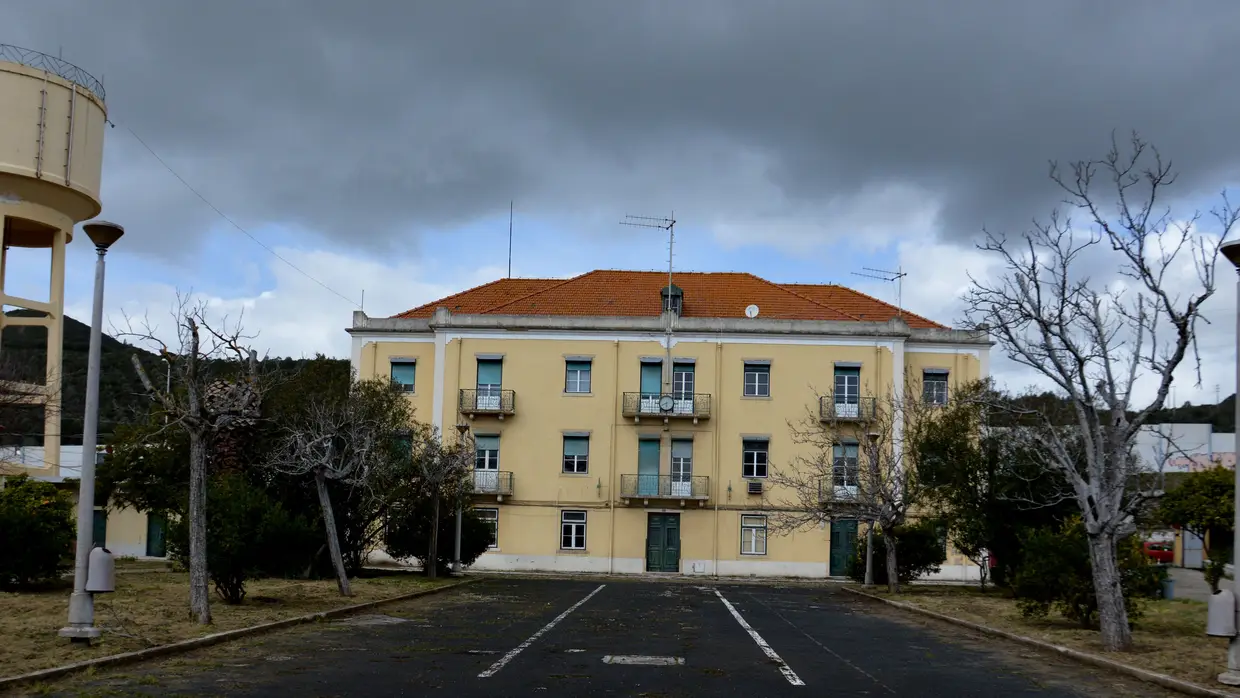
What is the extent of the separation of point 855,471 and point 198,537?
69.2 ft

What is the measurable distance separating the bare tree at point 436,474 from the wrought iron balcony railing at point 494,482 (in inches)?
383

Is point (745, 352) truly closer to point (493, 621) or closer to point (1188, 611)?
point (1188, 611)

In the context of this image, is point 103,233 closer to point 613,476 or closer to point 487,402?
point 487,402

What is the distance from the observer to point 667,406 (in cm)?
4494

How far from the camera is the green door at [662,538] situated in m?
45.3

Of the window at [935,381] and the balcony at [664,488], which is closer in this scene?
the balcony at [664,488]

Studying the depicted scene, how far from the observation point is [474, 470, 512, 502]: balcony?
45.0 metres

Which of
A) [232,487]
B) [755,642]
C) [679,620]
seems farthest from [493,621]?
[232,487]

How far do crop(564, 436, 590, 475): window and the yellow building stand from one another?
0.06 meters

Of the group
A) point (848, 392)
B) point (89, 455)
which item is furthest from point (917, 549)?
point (89, 455)

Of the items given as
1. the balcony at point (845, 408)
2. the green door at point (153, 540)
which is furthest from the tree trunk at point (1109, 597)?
the green door at point (153, 540)

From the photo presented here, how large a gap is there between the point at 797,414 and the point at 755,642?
97.1ft

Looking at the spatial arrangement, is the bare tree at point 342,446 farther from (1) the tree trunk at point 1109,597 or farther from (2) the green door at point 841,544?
(2) the green door at point 841,544

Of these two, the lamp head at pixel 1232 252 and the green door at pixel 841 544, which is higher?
the lamp head at pixel 1232 252
